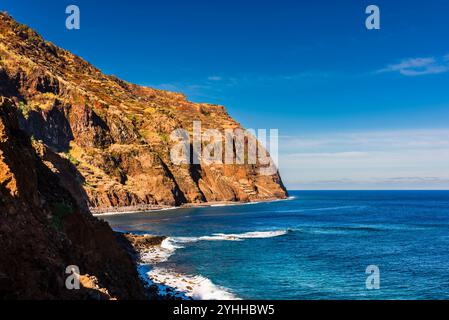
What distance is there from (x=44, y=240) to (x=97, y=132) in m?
148

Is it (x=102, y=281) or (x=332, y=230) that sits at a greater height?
(x=102, y=281)

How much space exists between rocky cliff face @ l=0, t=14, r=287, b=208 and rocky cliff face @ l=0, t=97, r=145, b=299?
104513mm

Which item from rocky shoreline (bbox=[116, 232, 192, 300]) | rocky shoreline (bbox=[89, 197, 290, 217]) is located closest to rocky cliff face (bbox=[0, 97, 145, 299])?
rocky shoreline (bbox=[116, 232, 192, 300])

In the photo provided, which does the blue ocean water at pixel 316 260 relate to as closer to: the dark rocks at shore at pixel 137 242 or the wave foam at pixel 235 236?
the wave foam at pixel 235 236

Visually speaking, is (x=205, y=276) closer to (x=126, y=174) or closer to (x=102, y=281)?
(x=102, y=281)

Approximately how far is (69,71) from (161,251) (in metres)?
164

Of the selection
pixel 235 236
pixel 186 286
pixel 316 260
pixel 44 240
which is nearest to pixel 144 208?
pixel 235 236

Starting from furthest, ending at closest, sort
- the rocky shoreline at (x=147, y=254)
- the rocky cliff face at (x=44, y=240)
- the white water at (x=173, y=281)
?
the white water at (x=173, y=281)
the rocky shoreline at (x=147, y=254)
the rocky cliff face at (x=44, y=240)

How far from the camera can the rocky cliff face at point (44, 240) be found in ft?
47.6

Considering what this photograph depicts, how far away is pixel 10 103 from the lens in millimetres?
21203

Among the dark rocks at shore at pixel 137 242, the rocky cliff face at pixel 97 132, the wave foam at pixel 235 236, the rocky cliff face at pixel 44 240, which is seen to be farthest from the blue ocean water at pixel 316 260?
the rocky cliff face at pixel 97 132

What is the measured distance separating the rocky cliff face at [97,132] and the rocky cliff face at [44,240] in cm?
10451
